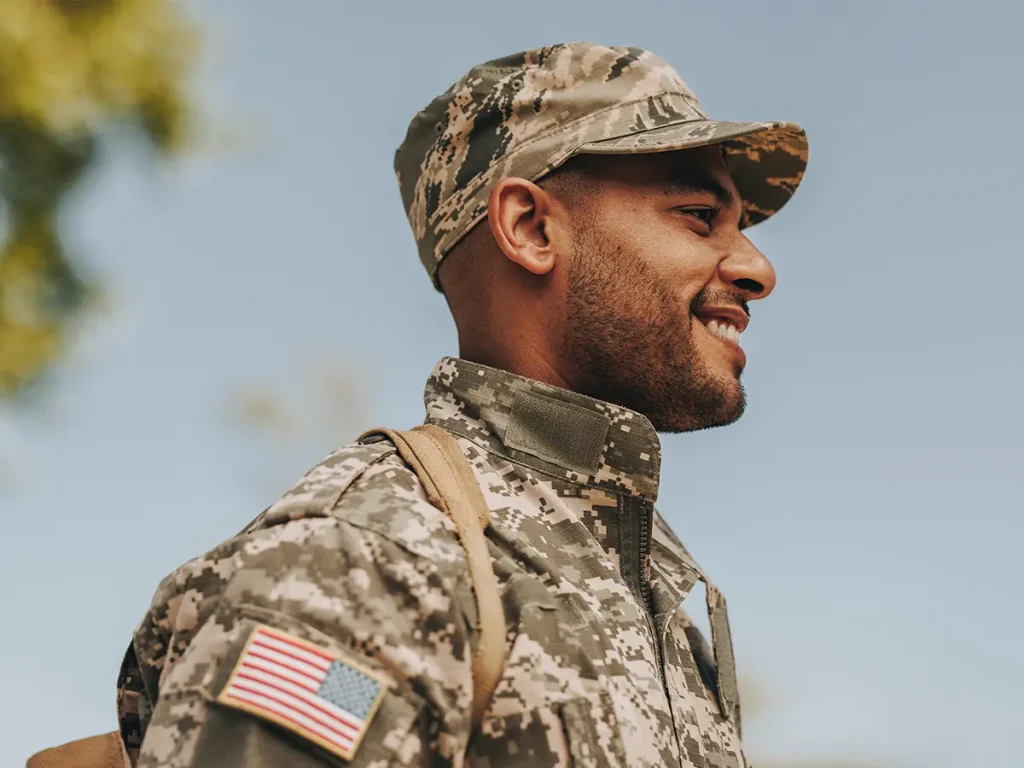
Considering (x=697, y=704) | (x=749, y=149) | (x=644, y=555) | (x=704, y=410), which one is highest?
(x=749, y=149)

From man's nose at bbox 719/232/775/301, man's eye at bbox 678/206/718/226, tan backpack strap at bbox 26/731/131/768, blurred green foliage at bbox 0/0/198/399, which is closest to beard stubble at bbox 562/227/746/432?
man's nose at bbox 719/232/775/301

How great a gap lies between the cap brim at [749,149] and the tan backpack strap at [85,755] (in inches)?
68.7

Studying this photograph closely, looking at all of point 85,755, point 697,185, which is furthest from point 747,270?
point 85,755

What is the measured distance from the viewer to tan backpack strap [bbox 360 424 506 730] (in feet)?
6.27

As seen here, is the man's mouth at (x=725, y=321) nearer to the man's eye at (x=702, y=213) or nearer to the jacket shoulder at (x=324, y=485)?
the man's eye at (x=702, y=213)

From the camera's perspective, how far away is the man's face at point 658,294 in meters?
2.76

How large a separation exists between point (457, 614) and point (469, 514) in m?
0.29

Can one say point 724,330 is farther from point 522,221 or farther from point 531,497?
point 531,497

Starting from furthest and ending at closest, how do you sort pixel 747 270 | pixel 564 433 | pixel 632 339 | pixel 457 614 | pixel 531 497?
pixel 747 270 < pixel 632 339 < pixel 564 433 < pixel 531 497 < pixel 457 614

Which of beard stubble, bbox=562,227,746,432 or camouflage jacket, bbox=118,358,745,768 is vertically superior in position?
beard stubble, bbox=562,227,746,432

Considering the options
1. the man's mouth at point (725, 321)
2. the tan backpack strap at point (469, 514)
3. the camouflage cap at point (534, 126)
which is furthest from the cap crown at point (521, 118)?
the tan backpack strap at point (469, 514)

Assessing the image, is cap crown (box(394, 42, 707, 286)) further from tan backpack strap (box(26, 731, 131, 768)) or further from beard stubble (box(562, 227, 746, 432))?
tan backpack strap (box(26, 731, 131, 768))

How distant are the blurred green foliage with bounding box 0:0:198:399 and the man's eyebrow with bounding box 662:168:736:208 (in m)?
5.29

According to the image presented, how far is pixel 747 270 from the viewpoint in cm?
286
